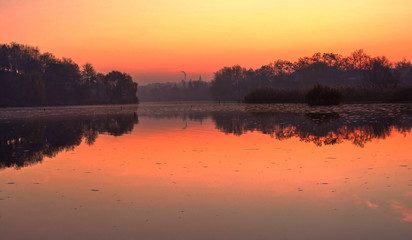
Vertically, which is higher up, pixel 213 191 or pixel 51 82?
pixel 51 82

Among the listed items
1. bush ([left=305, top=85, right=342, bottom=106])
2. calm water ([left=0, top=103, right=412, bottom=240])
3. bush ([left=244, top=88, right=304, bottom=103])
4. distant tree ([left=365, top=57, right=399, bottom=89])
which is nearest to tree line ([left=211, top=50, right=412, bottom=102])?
distant tree ([left=365, top=57, right=399, bottom=89])

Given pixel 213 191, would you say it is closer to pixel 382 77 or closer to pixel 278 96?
pixel 278 96

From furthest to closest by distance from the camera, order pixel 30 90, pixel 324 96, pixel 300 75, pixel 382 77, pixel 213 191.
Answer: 1. pixel 300 75
2. pixel 30 90
3. pixel 382 77
4. pixel 324 96
5. pixel 213 191

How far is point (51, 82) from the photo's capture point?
426 ft

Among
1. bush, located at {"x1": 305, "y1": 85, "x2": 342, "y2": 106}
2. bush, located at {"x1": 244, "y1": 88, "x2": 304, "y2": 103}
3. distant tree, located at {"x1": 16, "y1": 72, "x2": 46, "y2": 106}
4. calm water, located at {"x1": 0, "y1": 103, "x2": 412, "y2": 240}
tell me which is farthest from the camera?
distant tree, located at {"x1": 16, "y1": 72, "x2": 46, "y2": 106}

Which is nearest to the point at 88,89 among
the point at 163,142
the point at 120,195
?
the point at 163,142

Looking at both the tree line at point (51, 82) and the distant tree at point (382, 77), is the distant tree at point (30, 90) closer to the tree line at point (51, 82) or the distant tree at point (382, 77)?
the tree line at point (51, 82)

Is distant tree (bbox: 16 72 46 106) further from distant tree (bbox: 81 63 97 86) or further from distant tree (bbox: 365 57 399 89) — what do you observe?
distant tree (bbox: 365 57 399 89)

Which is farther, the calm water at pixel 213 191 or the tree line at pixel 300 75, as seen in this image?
the tree line at pixel 300 75

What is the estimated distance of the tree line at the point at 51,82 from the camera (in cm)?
11538

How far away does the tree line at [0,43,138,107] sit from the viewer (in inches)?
4542

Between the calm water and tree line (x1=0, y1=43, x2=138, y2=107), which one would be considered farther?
tree line (x1=0, y1=43, x2=138, y2=107)

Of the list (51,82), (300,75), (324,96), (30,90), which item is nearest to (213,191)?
(324,96)

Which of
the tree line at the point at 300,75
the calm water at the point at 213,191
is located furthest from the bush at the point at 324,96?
the tree line at the point at 300,75
